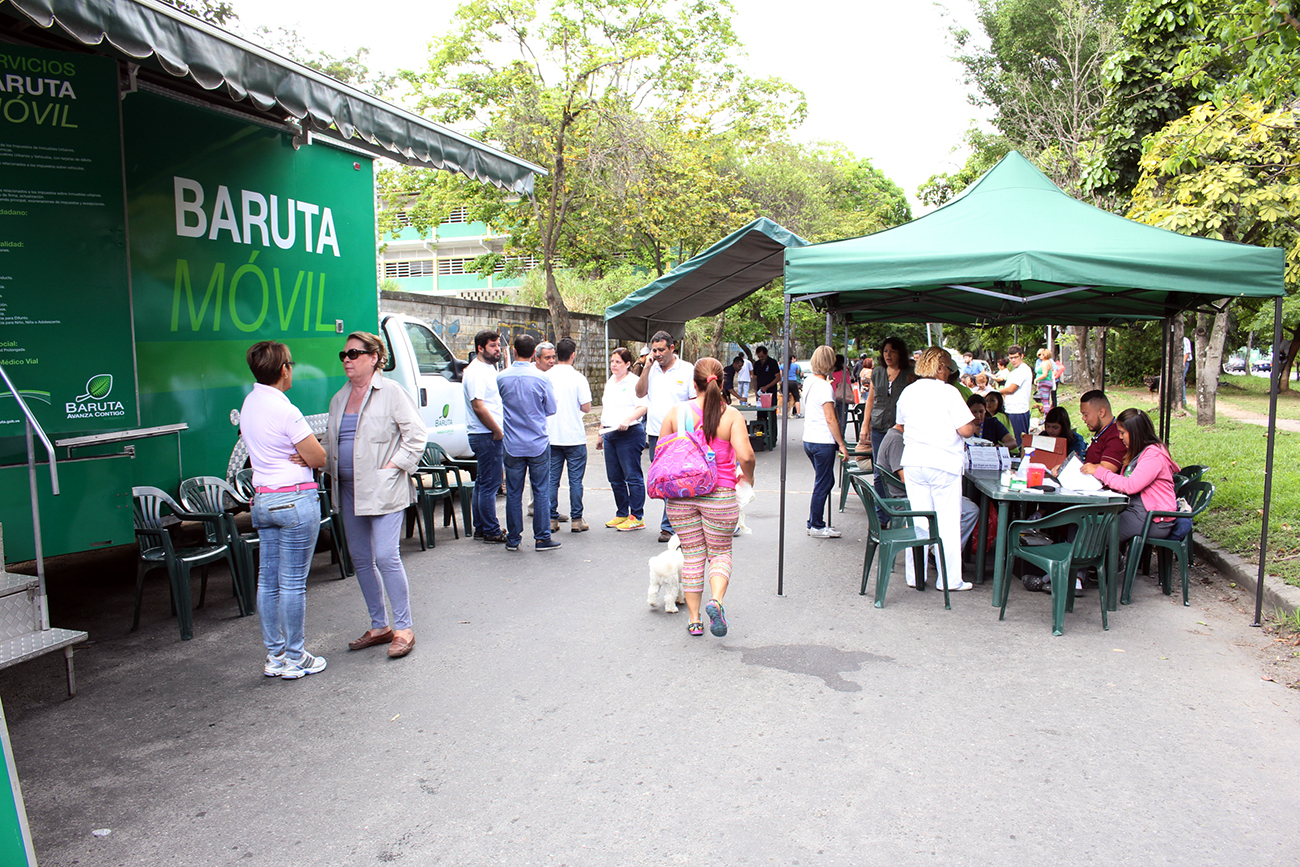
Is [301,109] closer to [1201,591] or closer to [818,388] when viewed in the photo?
[818,388]

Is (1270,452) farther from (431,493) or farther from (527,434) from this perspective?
(431,493)

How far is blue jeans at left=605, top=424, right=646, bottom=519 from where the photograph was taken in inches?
326

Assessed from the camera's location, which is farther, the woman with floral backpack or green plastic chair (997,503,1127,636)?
green plastic chair (997,503,1127,636)

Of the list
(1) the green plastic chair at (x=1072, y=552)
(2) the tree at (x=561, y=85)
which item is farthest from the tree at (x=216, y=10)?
(1) the green plastic chair at (x=1072, y=552)

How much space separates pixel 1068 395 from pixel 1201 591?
23442 mm

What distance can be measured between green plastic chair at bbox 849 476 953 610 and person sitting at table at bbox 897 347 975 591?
4.5 inches

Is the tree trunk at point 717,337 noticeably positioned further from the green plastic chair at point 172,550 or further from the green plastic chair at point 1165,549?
the green plastic chair at point 172,550

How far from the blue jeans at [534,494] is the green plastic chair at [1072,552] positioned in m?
3.76

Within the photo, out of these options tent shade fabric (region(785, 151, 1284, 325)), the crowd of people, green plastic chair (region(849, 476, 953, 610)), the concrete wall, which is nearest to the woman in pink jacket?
the crowd of people

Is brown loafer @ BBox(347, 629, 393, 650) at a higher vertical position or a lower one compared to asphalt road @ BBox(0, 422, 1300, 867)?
higher

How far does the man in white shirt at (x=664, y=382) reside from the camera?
7852 mm

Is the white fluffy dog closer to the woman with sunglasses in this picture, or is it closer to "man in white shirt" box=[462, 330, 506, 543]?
the woman with sunglasses

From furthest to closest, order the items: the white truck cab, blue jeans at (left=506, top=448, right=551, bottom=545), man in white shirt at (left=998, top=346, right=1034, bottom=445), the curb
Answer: man in white shirt at (left=998, top=346, right=1034, bottom=445), the white truck cab, blue jeans at (left=506, top=448, right=551, bottom=545), the curb

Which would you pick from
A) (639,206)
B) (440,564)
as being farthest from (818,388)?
(639,206)
